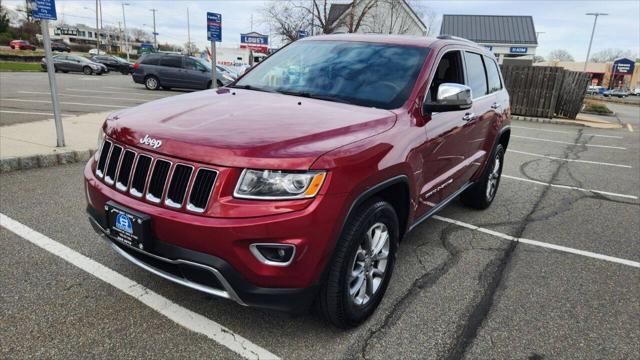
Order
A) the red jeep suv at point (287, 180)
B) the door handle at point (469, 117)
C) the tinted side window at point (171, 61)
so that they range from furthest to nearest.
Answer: the tinted side window at point (171, 61) < the door handle at point (469, 117) < the red jeep suv at point (287, 180)

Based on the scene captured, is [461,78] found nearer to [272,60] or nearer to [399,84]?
[399,84]

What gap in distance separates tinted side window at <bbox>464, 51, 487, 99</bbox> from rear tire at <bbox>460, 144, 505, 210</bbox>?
33.0 inches

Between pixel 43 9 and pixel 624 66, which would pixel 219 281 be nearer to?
pixel 43 9

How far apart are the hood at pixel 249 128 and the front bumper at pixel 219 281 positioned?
0.48 meters

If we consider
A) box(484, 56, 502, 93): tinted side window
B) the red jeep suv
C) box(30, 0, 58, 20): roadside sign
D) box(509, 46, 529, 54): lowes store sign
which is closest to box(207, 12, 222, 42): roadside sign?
box(30, 0, 58, 20): roadside sign

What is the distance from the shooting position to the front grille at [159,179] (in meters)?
2.27

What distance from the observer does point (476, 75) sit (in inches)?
183

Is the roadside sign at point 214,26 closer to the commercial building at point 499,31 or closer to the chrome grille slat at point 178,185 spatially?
the chrome grille slat at point 178,185

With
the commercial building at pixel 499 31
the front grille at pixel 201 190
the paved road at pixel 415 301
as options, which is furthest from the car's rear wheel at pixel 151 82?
the commercial building at pixel 499 31

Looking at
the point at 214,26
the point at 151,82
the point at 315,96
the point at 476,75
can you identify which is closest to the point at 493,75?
the point at 476,75

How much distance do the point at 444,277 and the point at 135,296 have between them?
7.57 feet

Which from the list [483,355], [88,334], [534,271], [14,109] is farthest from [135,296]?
[14,109]

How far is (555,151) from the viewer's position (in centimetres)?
1043

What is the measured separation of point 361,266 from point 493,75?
141 inches
